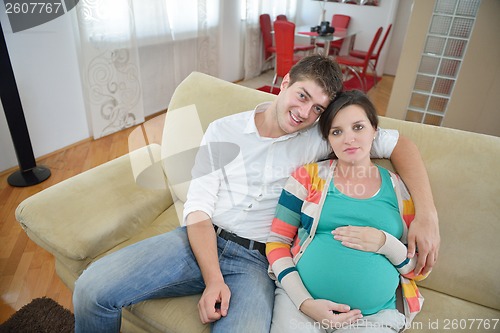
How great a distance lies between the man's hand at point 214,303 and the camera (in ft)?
3.15

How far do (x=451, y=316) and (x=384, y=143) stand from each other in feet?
1.94

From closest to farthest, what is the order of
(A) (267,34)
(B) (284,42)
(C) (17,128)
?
(C) (17,128), (B) (284,42), (A) (267,34)

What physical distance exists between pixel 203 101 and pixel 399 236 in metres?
0.92

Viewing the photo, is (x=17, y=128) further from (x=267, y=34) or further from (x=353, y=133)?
(x=267, y=34)

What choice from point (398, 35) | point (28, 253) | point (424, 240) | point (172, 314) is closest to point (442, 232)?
point (424, 240)

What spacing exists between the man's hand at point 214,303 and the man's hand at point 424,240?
56cm

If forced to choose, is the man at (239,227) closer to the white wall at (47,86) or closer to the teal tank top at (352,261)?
the teal tank top at (352,261)

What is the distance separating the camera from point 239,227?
118cm

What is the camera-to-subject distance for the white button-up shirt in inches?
46.4

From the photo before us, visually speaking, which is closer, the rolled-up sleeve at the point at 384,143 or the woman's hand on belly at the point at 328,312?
the woman's hand on belly at the point at 328,312

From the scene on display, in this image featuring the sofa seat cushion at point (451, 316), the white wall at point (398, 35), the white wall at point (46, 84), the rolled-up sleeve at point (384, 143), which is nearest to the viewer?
the sofa seat cushion at point (451, 316)

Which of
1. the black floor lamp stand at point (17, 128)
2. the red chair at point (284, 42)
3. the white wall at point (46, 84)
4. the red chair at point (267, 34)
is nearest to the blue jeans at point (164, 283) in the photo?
the black floor lamp stand at point (17, 128)

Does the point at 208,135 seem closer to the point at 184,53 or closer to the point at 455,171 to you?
the point at 455,171

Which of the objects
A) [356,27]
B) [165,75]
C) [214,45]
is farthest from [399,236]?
[356,27]
